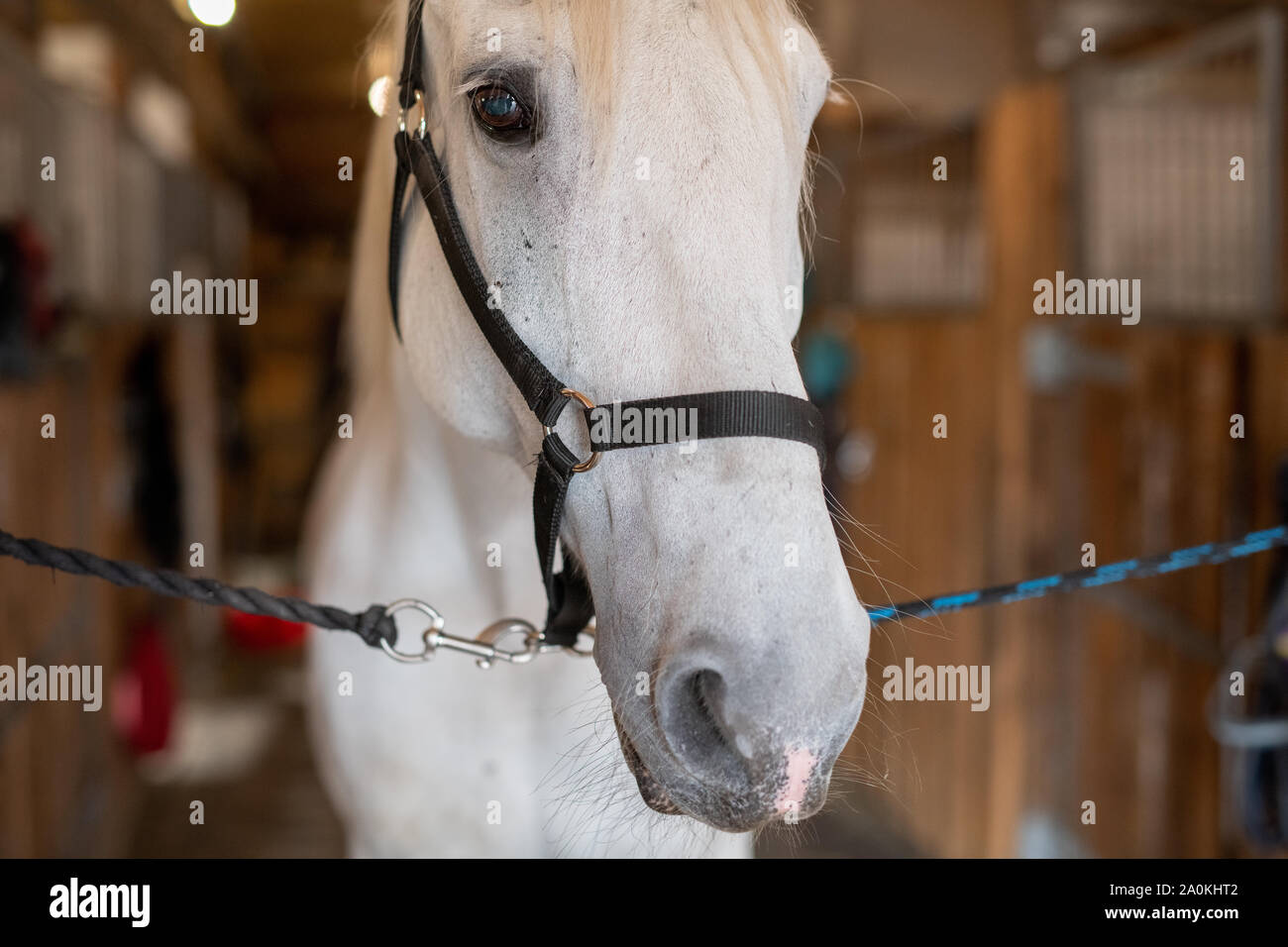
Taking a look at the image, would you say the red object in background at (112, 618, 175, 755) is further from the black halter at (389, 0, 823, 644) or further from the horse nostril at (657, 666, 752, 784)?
the horse nostril at (657, 666, 752, 784)

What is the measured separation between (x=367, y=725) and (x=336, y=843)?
1957 millimetres

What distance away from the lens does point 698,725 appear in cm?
83

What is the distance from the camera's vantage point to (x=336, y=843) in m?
3.18

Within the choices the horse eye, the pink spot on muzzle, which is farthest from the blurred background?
the horse eye

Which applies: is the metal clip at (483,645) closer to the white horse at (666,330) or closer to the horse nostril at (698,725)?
the white horse at (666,330)

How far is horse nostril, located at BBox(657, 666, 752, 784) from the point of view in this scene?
31.8 inches

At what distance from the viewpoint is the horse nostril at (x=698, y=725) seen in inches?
31.8

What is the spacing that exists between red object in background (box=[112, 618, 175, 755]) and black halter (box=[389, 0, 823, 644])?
243 centimetres

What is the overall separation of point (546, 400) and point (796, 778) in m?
0.40

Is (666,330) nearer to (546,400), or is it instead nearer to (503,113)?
(546,400)

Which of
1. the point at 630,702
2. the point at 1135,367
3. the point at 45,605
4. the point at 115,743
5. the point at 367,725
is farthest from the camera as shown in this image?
the point at 115,743

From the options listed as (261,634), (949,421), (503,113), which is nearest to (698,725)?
(503,113)
